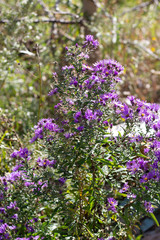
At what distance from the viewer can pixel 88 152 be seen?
1914 mm

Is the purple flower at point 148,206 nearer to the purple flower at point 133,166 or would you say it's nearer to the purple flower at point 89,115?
the purple flower at point 133,166

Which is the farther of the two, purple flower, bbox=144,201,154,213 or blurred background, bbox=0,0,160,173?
blurred background, bbox=0,0,160,173

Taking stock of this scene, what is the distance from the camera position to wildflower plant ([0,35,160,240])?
74.3 inches

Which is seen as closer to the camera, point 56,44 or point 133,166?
point 133,166

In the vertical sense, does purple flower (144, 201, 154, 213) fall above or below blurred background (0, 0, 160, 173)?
below

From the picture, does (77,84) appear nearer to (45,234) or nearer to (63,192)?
(63,192)

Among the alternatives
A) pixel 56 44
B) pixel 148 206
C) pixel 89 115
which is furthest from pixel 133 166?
pixel 56 44

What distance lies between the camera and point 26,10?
3768 millimetres

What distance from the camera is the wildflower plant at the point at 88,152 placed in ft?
6.19

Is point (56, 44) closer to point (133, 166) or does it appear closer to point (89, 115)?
point (89, 115)

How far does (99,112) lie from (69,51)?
16.5 inches

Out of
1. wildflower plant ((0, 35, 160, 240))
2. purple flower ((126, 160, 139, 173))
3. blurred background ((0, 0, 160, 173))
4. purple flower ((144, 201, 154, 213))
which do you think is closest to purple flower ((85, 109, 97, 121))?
wildflower plant ((0, 35, 160, 240))

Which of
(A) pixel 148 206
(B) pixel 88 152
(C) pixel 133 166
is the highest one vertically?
(B) pixel 88 152

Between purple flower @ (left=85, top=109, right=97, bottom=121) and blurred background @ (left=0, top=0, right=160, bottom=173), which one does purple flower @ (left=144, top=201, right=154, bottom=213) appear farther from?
blurred background @ (left=0, top=0, right=160, bottom=173)
